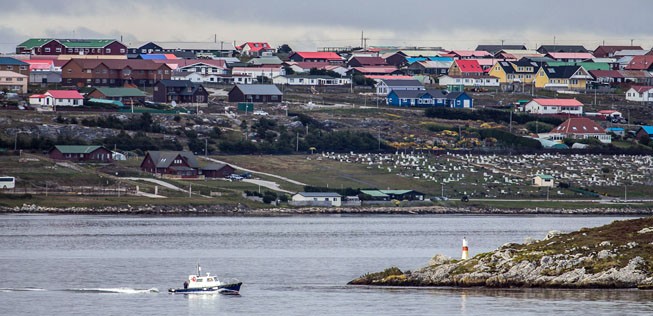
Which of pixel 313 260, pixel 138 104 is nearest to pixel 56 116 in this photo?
pixel 138 104

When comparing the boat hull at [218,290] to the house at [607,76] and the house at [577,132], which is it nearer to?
the house at [577,132]

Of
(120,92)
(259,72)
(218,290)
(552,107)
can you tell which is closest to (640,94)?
(552,107)

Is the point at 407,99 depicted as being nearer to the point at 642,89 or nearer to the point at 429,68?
the point at 642,89

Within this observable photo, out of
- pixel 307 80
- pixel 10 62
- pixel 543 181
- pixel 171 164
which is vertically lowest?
pixel 543 181

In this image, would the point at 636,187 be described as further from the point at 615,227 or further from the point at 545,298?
the point at 545,298

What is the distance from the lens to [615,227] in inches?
2115

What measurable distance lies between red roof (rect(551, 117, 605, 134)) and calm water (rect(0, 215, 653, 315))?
41786mm

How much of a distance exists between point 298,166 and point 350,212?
12.5 metres

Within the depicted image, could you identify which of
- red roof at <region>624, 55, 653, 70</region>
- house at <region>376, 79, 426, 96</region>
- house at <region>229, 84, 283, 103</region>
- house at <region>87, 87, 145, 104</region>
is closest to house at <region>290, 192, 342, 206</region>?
house at <region>87, 87, 145, 104</region>

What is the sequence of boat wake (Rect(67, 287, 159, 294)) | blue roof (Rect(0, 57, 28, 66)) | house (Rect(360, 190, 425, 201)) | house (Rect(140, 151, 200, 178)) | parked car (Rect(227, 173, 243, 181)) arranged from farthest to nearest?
blue roof (Rect(0, 57, 28, 66)) < house (Rect(140, 151, 200, 178)) < parked car (Rect(227, 173, 243, 181)) < house (Rect(360, 190, 425, 201)) < boat wake (Rect(67, 287, 159, 294))

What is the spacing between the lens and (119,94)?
143125 mm

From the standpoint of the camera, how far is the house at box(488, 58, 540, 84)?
18375 cm

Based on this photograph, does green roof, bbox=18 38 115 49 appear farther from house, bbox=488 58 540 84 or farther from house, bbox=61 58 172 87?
house, bbox=488 58 540 84

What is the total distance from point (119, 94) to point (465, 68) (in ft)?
190
